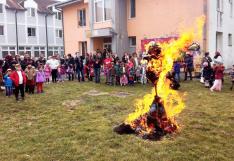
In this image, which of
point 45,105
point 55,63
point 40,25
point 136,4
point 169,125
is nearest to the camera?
point 169,125

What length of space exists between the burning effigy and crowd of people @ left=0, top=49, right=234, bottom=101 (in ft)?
18.2

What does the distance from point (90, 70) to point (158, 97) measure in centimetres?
1161

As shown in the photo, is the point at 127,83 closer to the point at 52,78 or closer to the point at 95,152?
the point at 52,78

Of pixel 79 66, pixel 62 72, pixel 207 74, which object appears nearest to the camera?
pixel 207 74

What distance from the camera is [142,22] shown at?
22.1m

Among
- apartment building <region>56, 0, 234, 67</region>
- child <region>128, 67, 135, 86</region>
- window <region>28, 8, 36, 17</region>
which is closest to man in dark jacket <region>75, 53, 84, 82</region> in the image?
child <region>128, 67, 135, 86</region>

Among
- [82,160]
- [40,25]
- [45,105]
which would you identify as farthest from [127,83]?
[40,25]

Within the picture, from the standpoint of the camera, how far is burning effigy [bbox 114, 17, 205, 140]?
712cm

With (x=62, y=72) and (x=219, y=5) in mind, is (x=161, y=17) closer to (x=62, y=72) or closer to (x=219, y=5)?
(x=219, y=5)

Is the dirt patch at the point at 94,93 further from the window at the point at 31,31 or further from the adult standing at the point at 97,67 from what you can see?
the window at the point at 31,31

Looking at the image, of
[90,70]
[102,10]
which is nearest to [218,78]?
[90,70]

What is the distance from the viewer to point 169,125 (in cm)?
757

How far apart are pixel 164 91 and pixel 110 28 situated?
16109mm

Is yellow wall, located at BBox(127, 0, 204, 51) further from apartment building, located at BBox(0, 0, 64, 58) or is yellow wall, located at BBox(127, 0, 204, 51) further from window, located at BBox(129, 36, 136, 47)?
apartment building, located at BBox(0, 0, 64, 58)
